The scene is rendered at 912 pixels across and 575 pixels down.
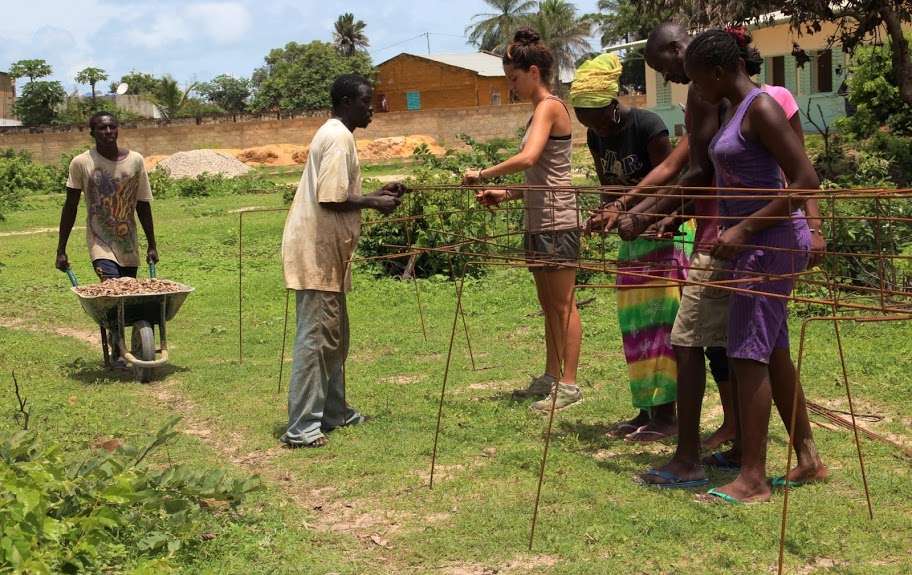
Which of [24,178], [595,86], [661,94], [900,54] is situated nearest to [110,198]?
[595,86]

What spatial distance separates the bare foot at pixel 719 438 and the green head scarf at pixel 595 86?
68.0 inches

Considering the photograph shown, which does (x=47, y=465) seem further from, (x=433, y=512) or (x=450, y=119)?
(x=450, y=119)

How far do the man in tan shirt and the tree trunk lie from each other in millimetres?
9379

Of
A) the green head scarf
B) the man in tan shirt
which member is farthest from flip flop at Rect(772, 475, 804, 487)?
the man in tan shirt

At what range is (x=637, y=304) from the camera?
5.28 meters

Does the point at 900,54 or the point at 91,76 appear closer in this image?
the point at 900,54

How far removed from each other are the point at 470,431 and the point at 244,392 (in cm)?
190

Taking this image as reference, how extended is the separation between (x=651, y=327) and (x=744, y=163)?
139 centimetres

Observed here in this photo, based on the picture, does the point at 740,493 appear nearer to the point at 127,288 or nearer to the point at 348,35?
the point at 127,288

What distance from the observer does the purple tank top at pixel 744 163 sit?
4008 millimetres

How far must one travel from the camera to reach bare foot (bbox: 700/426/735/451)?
4.88m

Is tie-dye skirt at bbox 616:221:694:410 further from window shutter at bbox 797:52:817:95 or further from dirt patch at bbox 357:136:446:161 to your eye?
dirt patch at bbox 357:136:446:161

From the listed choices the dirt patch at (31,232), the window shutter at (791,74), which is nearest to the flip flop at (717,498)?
the dirt patch at (31,232)

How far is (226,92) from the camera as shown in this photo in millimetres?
67562
